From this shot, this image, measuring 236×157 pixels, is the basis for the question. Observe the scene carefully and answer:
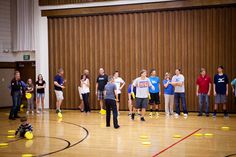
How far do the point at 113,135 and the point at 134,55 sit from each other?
7598 millimetres

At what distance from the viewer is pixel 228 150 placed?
789 cm

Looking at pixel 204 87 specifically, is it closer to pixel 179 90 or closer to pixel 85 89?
pixel 179 90

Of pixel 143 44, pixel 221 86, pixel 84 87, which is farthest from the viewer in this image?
pixel 143 44


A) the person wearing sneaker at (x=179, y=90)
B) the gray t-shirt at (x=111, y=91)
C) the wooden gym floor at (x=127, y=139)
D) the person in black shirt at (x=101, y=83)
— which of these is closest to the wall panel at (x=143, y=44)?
the person in black shirt at (x=101, y=83)

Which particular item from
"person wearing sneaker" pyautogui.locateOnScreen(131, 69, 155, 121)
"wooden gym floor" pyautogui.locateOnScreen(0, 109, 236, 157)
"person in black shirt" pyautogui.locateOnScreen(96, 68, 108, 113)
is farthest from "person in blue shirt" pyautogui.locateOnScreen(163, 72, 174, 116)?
"person in black shirt" pyautogui.locateOnScreen(96, 68, 108, 113)

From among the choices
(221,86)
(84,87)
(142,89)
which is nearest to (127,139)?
(142,89)

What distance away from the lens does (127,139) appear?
9.41 m

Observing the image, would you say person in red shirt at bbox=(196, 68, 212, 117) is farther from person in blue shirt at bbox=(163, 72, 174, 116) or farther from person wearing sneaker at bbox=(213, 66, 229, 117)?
person in blue shirt at bbox=(163, 72, 174, 116)

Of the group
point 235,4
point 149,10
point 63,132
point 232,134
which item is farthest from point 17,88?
point 235,4

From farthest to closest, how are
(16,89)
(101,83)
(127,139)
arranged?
1. (101,83)
2. (16,89)
3. (127,139)

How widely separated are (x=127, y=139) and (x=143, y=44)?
827cm

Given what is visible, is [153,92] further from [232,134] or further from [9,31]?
[9,31]

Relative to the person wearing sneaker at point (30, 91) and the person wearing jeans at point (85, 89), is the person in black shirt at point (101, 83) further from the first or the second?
the person wearing sneaker at point (30, 91)

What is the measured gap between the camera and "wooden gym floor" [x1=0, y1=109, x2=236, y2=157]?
311 inches
